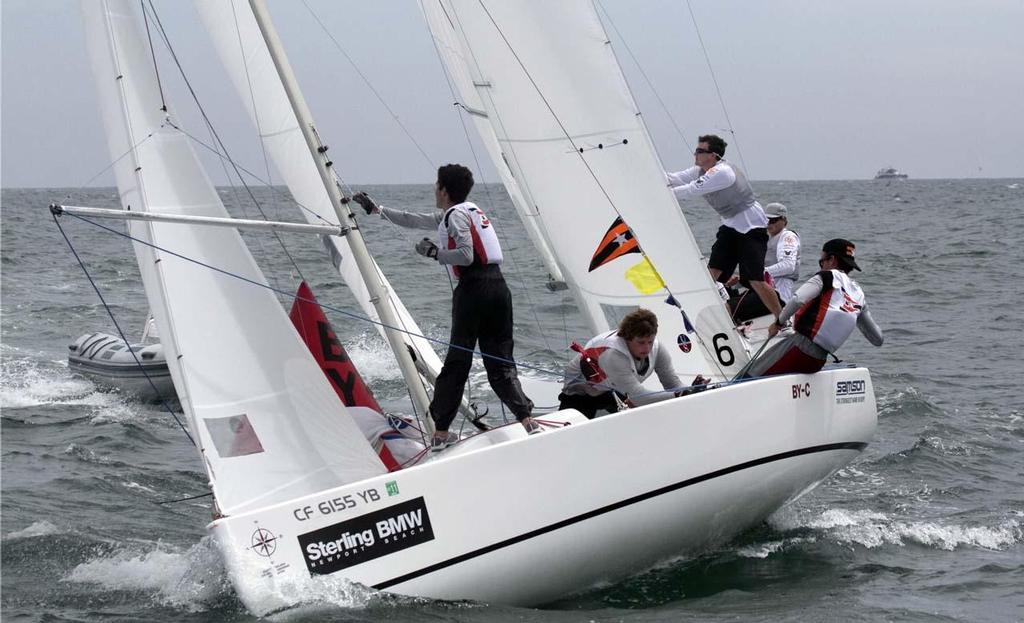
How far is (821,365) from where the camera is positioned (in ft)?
19.0

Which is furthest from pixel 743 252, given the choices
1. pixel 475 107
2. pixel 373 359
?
pixel 373 359

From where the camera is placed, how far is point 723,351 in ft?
20.4

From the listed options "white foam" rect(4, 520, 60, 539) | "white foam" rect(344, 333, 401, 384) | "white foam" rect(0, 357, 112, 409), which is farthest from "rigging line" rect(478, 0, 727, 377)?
"white foam" rect(0, 357, 112, 409)

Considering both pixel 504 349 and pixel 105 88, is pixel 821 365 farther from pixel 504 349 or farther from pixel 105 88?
pixel 105 88

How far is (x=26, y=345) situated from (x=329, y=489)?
851cm

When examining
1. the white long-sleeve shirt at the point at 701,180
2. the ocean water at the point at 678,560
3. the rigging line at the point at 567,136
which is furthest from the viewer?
the white long-sleeve shirt at the point at 701,180

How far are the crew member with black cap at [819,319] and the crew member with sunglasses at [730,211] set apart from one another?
1250 mm

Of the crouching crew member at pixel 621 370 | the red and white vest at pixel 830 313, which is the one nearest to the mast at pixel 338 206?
the crouching crew member at pixel 621 370

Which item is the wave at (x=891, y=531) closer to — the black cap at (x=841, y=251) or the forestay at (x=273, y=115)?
the black cap at (x=841, y=251)

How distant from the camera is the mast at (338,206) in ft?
17.7

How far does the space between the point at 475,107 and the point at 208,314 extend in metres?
2.81

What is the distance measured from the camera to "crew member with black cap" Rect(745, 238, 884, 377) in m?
5.75

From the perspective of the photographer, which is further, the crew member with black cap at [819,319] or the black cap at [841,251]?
the black cap at [841,251]

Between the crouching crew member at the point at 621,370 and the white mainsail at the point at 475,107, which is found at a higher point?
the white mainsail at the point at 475,107
